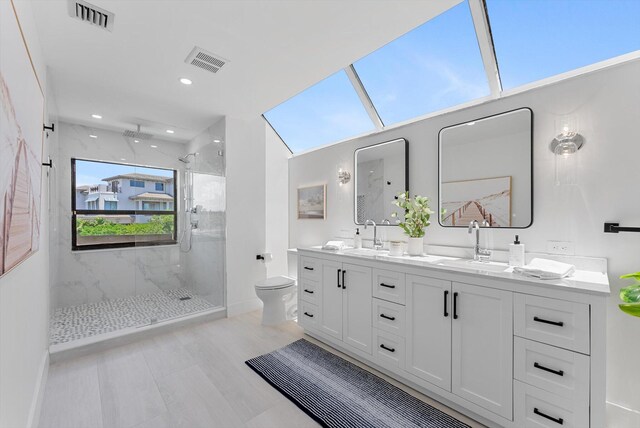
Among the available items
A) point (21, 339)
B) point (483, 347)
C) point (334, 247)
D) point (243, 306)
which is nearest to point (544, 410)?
point (483, 347)

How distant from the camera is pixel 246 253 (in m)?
3.60

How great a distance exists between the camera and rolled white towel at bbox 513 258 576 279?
149cm

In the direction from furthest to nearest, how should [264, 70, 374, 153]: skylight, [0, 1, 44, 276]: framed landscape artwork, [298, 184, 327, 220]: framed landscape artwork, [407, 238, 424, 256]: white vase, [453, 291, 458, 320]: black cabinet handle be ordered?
[298, 184, 327, 220]: framed landscape artwork → [264, 70, 374, 153]: skylight → [407, 238, 424, 256]: white vase → [453, 291, 458, 320]: black cabinet handle → [0, 1, 44, 276]: framed landscape artwork

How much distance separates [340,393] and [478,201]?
1.79 meters

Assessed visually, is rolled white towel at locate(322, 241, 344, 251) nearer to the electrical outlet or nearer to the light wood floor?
the light wood floor

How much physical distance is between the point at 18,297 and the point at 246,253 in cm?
236

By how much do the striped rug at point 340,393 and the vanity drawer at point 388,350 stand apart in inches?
5.4

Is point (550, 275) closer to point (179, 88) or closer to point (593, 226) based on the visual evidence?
point (593, 226)

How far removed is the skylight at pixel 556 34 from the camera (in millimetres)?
1625

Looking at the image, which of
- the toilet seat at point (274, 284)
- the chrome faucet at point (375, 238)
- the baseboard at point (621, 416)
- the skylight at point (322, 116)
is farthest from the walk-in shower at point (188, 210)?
the baseboard at point (621, 416)

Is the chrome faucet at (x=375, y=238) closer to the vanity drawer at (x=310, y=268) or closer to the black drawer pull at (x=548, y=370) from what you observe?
the vanity drawer at (x=310, y=268)

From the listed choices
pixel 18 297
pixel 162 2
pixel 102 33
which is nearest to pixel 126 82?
pixel 102 33

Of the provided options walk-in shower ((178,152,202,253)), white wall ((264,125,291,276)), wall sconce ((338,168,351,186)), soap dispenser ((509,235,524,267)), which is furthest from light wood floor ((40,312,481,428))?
wall sconce ((338,168,351,186))

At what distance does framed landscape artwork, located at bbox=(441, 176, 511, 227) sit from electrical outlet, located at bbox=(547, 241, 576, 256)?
0.92 ft
